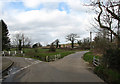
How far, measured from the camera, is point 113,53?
25.9ft

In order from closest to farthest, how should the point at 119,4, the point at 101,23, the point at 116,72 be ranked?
1. the point at 116,72
2. the point at 119,4
3. the point at 101,23

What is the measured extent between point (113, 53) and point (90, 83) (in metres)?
2.10

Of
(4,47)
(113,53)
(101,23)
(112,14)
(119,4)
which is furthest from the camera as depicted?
(4,47)

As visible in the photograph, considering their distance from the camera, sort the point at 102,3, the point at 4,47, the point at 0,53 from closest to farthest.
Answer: the point at 102,3 → the point at 0,53 → the point at 4,47

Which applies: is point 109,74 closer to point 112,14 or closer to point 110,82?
point 110,82

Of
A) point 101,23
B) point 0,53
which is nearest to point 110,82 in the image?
point 101,23

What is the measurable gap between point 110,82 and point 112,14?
6.03 m

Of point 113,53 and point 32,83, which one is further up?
point 113,53

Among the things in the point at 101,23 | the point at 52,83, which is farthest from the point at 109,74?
the point at 101,23

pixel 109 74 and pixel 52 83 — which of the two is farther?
pixel 109 74

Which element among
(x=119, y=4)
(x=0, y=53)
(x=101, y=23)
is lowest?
(x=0, y=53)

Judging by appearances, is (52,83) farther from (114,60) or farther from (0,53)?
(0,53)

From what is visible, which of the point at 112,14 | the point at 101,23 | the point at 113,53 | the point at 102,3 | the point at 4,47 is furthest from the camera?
the point at 4,47

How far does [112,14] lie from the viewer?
11305mm
